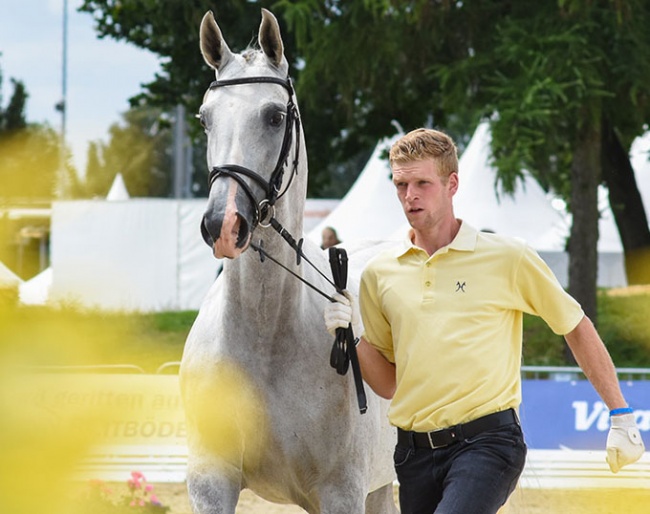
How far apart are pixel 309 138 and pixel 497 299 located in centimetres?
1303

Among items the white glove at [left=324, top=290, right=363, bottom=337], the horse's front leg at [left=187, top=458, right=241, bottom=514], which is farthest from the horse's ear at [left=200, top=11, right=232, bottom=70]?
the horse's front leg at [left=187, top=458, right=241, bottom=514]

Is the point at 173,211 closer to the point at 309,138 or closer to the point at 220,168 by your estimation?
the point at 309,138

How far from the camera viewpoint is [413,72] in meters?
14.8

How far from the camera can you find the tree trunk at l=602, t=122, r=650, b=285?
56.4 feet

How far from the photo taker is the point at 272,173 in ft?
12.3

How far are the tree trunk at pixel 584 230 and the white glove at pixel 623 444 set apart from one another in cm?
1096

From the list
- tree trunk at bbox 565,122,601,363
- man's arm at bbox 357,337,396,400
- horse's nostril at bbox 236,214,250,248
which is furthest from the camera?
tree trunk at bbox 565,122,601,363

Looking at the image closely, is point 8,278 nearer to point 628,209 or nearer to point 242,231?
point 242,231

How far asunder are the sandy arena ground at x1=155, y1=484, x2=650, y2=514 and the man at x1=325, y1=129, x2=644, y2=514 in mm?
5392

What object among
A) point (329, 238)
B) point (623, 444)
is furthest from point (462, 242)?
point (329, 238)

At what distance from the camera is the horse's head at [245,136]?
11.2 ft

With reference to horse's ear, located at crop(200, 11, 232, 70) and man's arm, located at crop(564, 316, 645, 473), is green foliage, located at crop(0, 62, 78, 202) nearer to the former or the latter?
man's arm, located at crop(564, 316, 645, 473)

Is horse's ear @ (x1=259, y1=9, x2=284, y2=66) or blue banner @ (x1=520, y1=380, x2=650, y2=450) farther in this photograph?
blue banner @ (x1=520, y1=380, x2=650, y2=450)

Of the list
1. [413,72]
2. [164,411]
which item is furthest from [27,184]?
[413,72]
